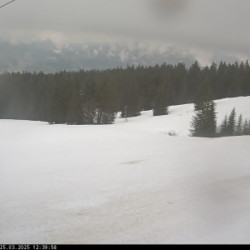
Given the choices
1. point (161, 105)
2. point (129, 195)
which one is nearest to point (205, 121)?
point (129, 195)

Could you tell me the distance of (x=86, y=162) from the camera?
34.5ft

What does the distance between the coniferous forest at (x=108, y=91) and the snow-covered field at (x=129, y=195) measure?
37069mm

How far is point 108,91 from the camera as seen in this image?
50.8 metres

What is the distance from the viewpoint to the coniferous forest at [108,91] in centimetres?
4906

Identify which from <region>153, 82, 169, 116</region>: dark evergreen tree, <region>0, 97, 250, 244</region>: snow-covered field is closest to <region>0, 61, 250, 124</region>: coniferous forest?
<region>153, 82, 169, 116</region>: dark evergreen tree

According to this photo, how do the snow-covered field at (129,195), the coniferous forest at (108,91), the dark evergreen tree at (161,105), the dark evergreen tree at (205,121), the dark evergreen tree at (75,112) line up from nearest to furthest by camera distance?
1. the snow-covered field at (129,195)
2. the dark evergreen tree at (205,121)
3. the dark evergreen tree at (75,112)
4. the coniferous forest at (108,91)
5. the dark evergreen tree at (161,105)

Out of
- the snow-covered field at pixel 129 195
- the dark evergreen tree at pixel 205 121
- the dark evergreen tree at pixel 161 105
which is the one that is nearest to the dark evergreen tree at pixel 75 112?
the dark evergreen tree at pixel 161 105

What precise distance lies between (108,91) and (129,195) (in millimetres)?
44492

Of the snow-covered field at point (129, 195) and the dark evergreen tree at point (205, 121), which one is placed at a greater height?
the dark evergreen tree at point (205, 121)

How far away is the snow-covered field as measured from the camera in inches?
203

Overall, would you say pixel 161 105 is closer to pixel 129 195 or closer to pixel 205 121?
pixel 205 121

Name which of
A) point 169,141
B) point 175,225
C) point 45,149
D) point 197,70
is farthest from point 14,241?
point 197,70

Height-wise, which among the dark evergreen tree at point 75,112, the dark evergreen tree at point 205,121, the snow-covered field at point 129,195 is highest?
the dark evergreen tree at point 75,112

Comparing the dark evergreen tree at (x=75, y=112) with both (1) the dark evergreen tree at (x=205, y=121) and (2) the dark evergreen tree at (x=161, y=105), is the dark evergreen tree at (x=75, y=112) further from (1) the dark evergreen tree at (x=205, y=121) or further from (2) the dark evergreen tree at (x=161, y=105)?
(1) the dark evergreen tree at (x=205, y=121)
